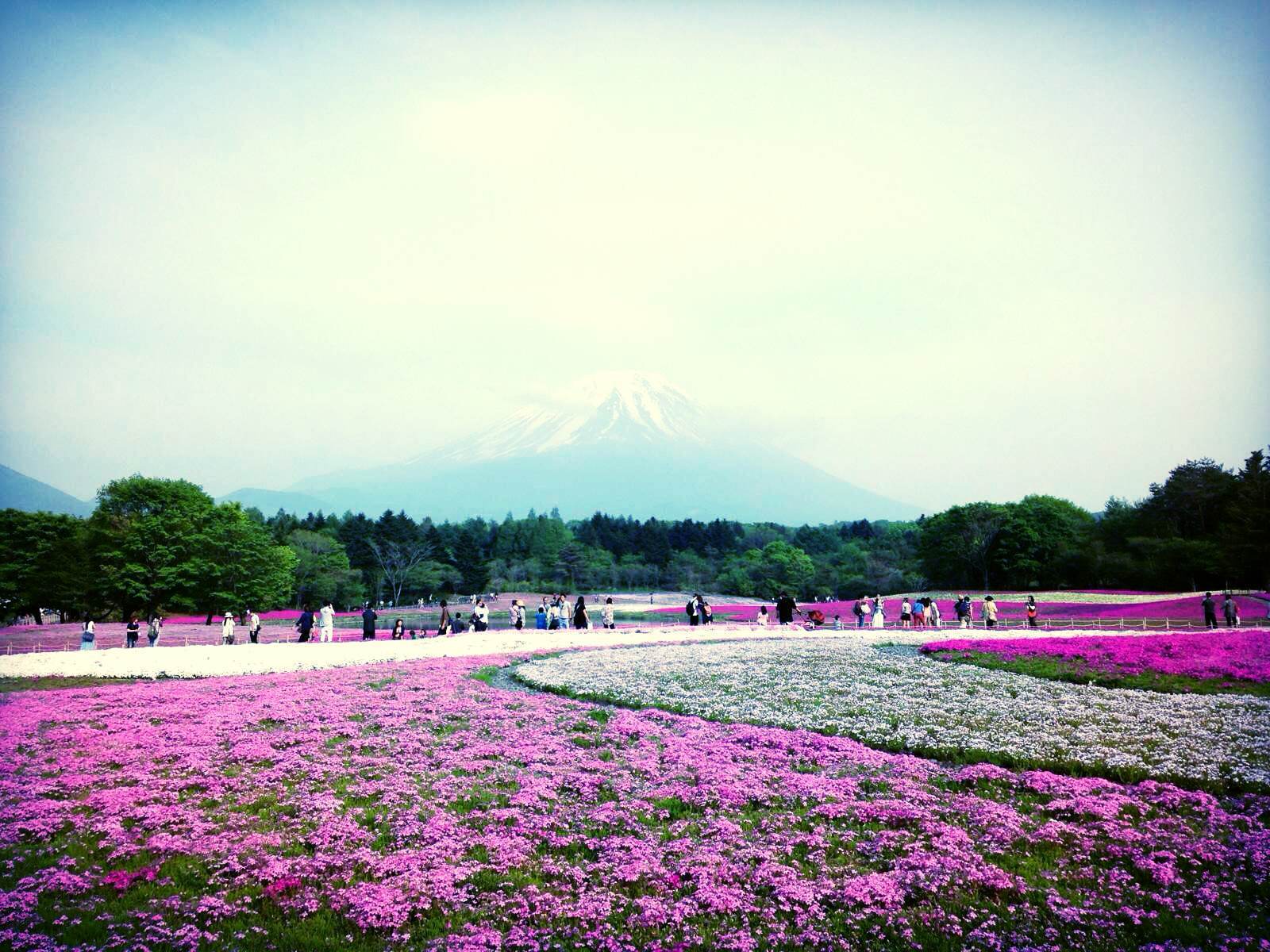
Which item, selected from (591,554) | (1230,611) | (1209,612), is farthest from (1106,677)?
(591,554)

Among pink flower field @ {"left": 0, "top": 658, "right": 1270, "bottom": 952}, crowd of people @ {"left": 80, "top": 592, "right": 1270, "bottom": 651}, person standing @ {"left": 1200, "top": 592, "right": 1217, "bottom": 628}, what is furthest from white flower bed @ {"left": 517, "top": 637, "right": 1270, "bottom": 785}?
person standing @ {"left": 1200, "top": 592, "right": 1217, "bottom": 628}

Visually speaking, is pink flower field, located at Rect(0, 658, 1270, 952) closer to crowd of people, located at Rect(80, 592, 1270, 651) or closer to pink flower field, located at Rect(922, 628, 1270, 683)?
pink flower field, located at Rect(922, 628, 1270, 683)

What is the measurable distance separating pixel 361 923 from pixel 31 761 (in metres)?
8.82

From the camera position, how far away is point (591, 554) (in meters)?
125

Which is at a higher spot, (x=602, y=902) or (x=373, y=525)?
(x=373, y=525)

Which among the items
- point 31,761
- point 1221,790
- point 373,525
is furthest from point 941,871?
point 373,525

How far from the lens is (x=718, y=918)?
689 cm

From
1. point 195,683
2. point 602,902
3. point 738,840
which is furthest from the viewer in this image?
point 195,683

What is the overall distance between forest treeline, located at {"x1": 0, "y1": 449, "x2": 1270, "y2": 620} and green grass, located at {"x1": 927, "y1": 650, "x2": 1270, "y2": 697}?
35273 millimetres

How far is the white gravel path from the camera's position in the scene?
22953 mm

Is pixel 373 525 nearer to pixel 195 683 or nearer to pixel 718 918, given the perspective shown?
pixel 195 683

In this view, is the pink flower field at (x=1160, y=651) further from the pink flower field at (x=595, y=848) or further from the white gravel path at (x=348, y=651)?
the pink flower field at (x=595, y=848)

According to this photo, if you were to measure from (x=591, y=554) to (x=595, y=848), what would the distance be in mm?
116821

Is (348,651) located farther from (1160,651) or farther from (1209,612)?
(1209,612)
